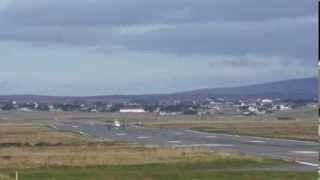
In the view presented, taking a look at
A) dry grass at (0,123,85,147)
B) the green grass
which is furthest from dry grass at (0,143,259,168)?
dry grass at (0,123,85,147)

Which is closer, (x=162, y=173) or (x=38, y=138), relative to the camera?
(x=162, y=173)

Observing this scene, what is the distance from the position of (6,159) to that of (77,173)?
15410 mm

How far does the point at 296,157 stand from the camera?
2362 inches

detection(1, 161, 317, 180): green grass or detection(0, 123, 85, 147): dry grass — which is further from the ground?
detection(1, 161, 317, 180): green grass

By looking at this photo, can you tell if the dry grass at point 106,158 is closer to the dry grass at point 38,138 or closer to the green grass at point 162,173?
the green grass at point 162,173

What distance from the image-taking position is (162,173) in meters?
43.6

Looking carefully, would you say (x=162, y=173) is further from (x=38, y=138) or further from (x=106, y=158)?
(x=38, y=138)

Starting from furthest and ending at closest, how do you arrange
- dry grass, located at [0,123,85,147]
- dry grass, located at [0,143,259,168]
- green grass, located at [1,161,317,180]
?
dry grass, located at [0,123,85,147] < dry grass, located at [0,143,259,168] < green grass, located at [1,161,317,180]

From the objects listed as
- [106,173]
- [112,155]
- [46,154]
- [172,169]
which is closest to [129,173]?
[106,173]

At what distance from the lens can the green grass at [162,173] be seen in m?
41.2

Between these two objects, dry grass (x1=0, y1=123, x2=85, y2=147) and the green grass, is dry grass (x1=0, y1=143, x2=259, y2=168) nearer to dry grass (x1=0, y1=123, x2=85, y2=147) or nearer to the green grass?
the green grass

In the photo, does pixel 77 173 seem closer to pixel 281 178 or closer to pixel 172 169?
pixel 172 169

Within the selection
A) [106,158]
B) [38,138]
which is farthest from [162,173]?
[38,138]

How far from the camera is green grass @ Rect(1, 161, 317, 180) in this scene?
41.2 m
